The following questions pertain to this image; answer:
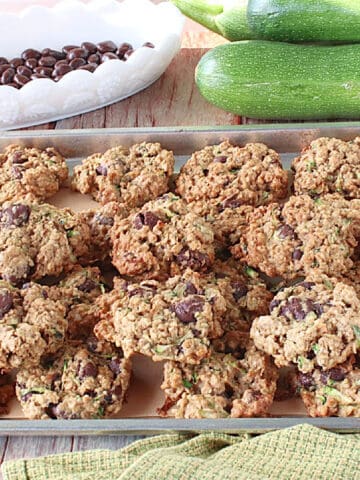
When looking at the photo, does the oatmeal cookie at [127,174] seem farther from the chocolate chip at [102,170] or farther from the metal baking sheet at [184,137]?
the metal baking sheet at [184,137]

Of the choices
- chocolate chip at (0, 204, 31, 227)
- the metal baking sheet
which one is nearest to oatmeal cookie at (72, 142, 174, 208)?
the metal baking sheet

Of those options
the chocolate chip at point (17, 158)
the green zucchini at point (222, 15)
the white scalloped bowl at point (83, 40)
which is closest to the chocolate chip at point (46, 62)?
the white scalloped bowl at point (83, 40)

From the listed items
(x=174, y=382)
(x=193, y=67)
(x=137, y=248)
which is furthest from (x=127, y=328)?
(x=193, y=67)

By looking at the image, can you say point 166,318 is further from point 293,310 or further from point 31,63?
point 31,63

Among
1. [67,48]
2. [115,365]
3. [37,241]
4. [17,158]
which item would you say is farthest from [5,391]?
[67,48]

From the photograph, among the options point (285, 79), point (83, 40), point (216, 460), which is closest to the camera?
point (216, 460)

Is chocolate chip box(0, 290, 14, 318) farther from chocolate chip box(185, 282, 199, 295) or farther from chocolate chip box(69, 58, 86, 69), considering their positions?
chocolate chip box(69, 58, 86, 69)
